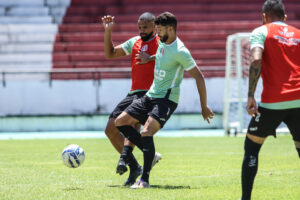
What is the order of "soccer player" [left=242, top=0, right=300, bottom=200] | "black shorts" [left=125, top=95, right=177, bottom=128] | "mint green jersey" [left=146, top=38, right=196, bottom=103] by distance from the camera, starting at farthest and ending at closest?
"black shorts" [left=125, top=95, right=177, bottom=128] → "mint green jersey" [left=146, top=38, right=196, bottom=103] → "soccer player" [left=242, top=0, right=300, bottom=200]

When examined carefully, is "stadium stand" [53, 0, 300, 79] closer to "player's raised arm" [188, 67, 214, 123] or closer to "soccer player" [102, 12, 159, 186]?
"soccer player" [102, 12, 159, 186]

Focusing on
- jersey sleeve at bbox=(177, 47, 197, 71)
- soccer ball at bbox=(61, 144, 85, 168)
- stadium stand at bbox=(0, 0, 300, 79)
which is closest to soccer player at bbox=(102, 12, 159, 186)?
soccer ball at bbox=(61, 144, 85, 168)

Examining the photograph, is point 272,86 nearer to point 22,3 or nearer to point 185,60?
point 185,60

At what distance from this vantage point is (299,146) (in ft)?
19.4

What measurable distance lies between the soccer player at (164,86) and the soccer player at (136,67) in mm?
360

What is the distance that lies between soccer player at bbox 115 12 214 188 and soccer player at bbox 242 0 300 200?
142 centimetres

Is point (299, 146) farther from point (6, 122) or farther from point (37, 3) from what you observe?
point (37, 3)

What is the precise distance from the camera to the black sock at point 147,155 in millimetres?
7227

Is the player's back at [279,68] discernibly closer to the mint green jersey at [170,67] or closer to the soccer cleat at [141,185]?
the mint green jersey at [170,67]

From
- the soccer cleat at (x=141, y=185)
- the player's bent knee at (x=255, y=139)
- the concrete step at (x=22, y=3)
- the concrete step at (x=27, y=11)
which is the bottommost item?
the concrete step at (x=27, y=11)

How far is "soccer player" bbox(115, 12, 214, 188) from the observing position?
23.4 feet

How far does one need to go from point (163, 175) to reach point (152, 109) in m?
1.56

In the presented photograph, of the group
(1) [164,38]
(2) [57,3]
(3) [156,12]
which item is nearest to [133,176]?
(1) [164,38]

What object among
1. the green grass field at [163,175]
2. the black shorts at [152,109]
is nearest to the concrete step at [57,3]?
the green grass field at [163,175]
